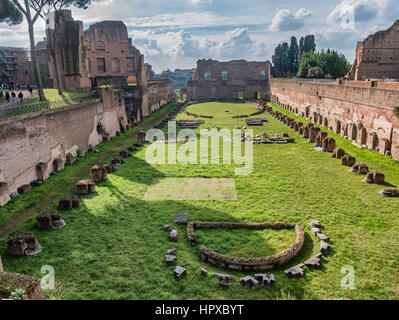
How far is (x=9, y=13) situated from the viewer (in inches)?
926

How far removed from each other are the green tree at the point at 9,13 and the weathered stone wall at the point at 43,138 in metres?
9.67

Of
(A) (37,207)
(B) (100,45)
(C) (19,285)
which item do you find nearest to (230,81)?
(B) (100,45)

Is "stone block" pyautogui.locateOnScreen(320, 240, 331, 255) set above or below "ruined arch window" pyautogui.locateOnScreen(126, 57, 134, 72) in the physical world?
below

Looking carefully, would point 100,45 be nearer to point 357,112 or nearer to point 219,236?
point 357,112

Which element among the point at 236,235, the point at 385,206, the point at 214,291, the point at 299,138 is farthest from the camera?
the point at 299,138

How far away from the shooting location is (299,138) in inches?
809

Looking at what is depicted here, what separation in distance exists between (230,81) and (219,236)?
157 feet

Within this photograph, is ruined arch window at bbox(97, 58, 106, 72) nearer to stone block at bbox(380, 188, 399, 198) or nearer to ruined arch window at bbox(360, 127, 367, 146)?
ruined arch window at bbox(360, 127, 367, 146)

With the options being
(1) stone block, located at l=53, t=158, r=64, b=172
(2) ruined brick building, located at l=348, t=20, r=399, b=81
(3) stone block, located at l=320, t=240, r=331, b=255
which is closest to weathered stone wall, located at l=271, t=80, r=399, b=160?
(2) ruined brick building, located at l=348, t=20, r=399, b=81

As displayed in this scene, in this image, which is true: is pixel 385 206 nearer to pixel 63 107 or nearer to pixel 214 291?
pixel 214 291

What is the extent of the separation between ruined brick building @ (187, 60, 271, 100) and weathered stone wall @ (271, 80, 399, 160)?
2171cm

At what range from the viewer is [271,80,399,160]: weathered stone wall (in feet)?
49.3
